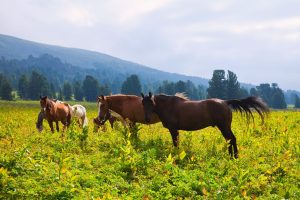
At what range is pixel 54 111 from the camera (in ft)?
64.3

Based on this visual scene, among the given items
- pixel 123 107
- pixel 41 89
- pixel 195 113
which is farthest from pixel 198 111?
pixel 41 89

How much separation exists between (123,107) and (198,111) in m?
4.46

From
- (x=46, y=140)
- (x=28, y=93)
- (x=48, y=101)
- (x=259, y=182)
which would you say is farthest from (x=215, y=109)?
(x=28, y=93)

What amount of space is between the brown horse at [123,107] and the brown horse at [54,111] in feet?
11.4

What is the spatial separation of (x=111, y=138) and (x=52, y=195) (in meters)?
6.67

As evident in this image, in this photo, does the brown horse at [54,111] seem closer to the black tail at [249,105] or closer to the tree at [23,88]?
the black tail at [249,105]

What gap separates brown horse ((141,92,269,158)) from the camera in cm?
1340

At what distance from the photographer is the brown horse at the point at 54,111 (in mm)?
18878

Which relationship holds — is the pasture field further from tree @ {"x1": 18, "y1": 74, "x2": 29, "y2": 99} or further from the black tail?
tree @ {"x1": 18, "y1": 74, "x2": 29, "y2": 99}

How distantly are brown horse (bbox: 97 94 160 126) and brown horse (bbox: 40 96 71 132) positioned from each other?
3466 mm

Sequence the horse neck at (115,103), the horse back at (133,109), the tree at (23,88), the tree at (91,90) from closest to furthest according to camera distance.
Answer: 1. the horse back at (133,109)
2. the horse neck at (115,103)
3. the tree at (23,88)
4. the tree at (91,90)

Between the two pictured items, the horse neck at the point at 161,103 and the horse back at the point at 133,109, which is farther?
the horse back at the point at 133,109

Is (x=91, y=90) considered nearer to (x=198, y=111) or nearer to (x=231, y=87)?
(x=231, y=87)

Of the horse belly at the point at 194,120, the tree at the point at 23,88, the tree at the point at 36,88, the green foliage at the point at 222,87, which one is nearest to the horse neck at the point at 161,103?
the horse belly at the point at 194,120
